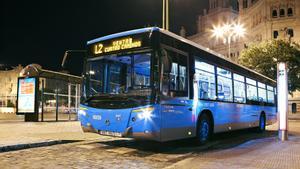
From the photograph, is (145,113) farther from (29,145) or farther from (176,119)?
(29,145)

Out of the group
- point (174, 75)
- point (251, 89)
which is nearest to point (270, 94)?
point (251, 89)

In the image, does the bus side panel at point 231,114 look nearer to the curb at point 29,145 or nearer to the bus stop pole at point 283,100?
the bus stop pole at point 283,100

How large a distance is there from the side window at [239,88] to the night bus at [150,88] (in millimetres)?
1968

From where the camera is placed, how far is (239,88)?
13.8 meters

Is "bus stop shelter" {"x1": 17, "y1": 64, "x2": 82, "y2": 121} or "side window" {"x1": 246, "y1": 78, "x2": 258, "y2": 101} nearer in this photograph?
"side window" {"x1": 246, "y1": 78, "x2": 258, "y2": 101}

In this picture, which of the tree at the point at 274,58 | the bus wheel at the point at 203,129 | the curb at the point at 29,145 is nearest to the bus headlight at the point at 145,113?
the bus wheel at the point at 203,129

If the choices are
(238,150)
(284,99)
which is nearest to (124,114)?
(238,150)

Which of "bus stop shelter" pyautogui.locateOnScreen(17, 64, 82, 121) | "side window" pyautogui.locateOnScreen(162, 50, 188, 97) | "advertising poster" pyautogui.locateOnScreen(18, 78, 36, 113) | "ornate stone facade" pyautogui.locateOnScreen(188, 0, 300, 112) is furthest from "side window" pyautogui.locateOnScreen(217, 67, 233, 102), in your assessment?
"ornate stone facade" pyautogui.locateOnScreen(188, 0, 300, 112)

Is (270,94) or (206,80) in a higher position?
(206,80)

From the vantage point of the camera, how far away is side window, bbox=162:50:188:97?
884 centimetres

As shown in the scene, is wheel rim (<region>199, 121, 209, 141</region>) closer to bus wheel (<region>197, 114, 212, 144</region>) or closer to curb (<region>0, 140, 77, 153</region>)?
bus wheel (<region>197, 114, 212, 144</region>)

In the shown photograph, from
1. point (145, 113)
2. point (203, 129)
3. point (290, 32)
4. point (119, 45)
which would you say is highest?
point (290, 32)

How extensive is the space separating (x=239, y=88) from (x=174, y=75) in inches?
219

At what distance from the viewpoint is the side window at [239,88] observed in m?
13.4
